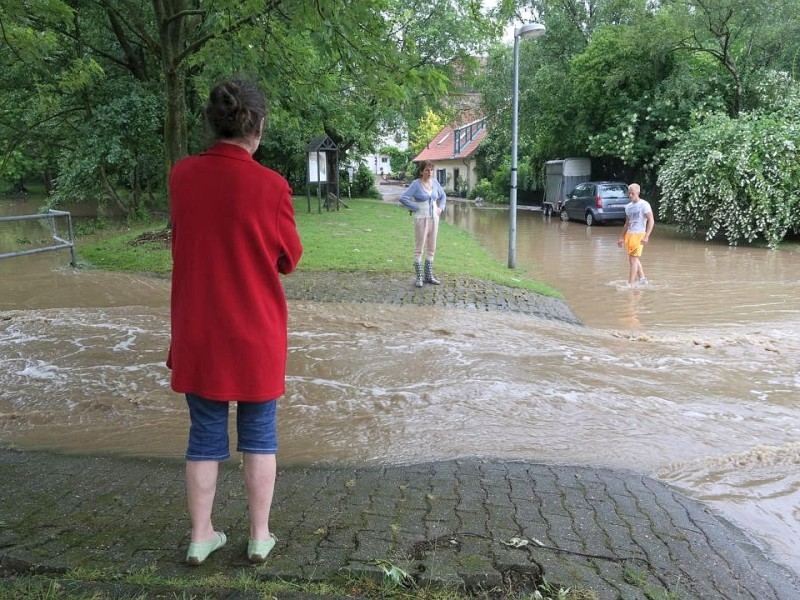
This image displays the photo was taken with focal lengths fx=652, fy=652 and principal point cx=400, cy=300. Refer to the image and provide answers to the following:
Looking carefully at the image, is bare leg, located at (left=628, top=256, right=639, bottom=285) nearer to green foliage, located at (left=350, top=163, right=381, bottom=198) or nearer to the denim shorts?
the denim shorts

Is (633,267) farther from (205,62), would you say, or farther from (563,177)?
(563,177)

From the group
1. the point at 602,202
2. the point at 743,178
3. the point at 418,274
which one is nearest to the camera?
the point at 418,274

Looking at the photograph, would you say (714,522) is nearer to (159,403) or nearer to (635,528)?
(635,528)

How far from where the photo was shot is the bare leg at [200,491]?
105 inches

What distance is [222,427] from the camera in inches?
105

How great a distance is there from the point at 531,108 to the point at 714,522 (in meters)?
28.0

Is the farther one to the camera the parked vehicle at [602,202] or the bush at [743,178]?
the parked vehicle at [602,202]

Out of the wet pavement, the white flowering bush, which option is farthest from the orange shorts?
the wet pavement

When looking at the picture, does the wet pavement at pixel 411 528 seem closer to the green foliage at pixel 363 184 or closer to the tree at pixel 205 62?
the tree at pixel 205 62

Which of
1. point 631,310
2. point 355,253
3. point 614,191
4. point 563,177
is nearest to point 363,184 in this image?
point 563,177

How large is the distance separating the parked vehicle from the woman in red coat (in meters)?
22.1

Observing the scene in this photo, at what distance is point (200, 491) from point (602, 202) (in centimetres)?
2252

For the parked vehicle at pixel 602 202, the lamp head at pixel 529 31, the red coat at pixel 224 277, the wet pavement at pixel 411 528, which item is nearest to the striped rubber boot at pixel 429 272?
the lamp head at pixel 529 31

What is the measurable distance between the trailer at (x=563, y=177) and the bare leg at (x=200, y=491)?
27.2 m
